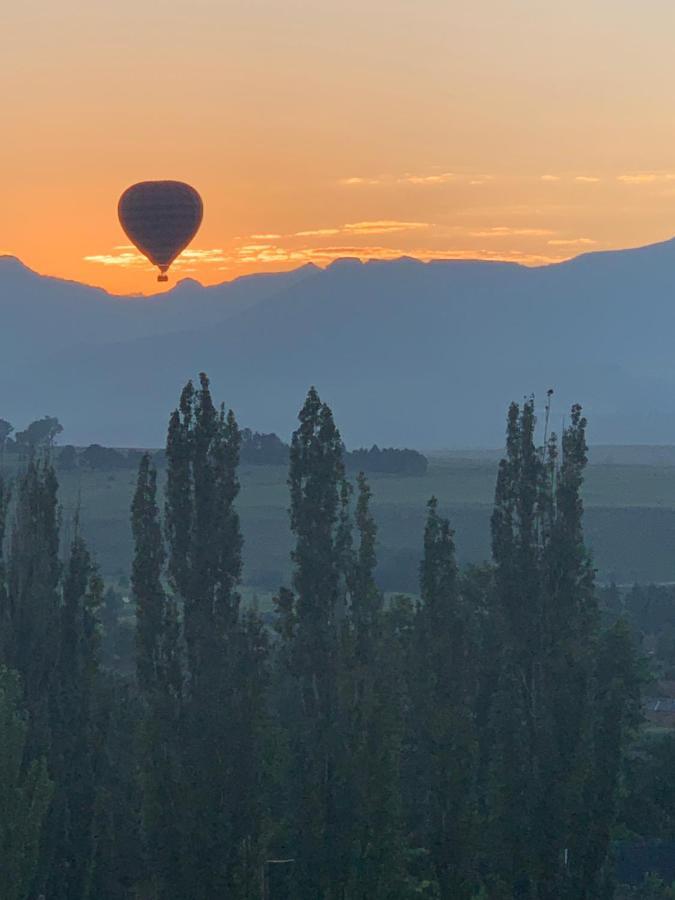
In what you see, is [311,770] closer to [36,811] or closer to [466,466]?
[36,811]

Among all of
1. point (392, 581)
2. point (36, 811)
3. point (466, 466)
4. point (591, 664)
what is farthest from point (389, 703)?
point (466, 466)

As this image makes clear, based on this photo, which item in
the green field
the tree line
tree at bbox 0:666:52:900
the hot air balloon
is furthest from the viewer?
the green field

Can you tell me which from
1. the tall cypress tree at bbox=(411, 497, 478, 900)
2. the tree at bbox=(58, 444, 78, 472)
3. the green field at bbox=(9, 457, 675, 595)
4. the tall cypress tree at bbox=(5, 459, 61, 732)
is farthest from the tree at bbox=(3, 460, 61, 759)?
the tree at bbox=(58, 444, 78, 472)

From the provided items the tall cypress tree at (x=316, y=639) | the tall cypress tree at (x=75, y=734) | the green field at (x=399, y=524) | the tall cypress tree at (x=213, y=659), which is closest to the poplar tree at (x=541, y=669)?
the tall cypress tree at (x=316, y=639)

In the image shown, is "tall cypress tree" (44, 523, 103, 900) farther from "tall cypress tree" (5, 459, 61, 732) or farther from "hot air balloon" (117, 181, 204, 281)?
"hot air balloon" (117, 181, 204, 281)

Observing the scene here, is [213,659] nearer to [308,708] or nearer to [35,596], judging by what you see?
[308,708]

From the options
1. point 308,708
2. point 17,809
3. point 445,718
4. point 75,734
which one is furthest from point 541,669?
point 17,809

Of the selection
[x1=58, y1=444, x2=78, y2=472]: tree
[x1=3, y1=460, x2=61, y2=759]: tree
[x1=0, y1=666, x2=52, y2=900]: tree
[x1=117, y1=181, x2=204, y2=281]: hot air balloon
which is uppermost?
[x1=117, y1=181, x2=204, y2=281]: hot air balloon
